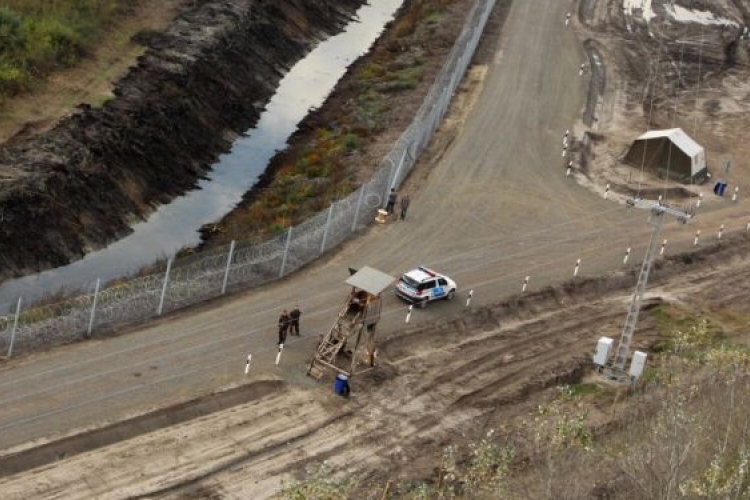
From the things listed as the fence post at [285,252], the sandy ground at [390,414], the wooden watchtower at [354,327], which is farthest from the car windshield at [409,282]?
the fence post at [285,252]

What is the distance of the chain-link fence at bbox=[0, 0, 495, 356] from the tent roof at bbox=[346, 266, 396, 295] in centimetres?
508

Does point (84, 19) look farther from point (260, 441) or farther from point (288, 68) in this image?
point (260, 441)

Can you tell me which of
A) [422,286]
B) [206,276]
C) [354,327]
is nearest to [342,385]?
[354,327]

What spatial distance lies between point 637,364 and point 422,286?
8.11 m

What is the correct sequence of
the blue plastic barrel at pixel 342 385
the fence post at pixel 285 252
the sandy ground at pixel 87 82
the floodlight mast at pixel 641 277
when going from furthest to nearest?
1. the sandy ground at pixel 87 82
2. the fence post at pixel 285 252
3. the floodlight mast at pixel 641 277
4. the blue plastic barrel at pixel 342 385

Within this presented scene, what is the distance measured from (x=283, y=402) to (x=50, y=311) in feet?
25.2

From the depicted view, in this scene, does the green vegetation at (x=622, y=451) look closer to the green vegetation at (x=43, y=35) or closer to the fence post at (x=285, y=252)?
the fence post at (x=285, y=252)

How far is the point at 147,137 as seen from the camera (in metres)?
54.2

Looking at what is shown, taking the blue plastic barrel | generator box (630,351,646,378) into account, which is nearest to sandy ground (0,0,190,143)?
the blue plastic barrel

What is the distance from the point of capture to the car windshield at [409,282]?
3953cm

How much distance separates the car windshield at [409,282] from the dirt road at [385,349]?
80 centimetres

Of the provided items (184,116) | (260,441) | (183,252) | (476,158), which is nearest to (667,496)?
(260,441)

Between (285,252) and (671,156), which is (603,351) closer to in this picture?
(285,252)

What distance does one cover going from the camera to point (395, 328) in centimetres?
3825
